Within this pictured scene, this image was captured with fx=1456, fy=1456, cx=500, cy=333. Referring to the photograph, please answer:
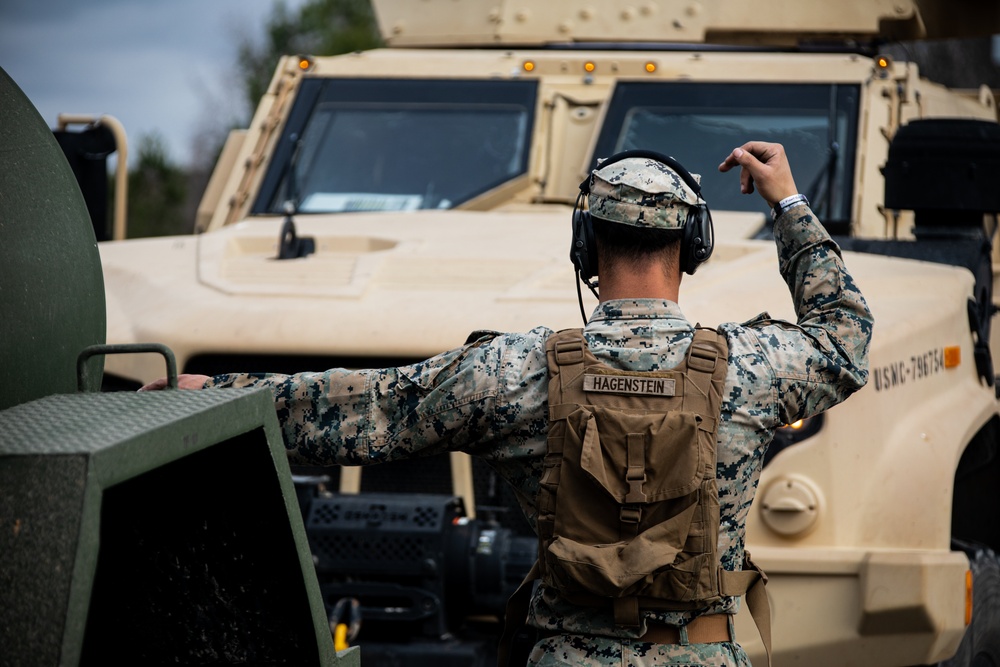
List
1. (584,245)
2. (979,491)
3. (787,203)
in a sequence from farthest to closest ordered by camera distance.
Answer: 1. (979,491)
2. (787,203)
3. (584,245)

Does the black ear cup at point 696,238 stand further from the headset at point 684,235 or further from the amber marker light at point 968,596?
the amber marker light at point 968,596

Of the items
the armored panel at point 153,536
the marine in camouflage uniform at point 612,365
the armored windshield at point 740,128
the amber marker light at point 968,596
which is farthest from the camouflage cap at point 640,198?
the armored windshield at point 740,128

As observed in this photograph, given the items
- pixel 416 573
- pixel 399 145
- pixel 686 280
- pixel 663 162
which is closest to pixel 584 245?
pixel 663 162

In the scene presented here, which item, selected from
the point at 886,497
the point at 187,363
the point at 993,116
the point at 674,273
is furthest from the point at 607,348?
the point at 993,116

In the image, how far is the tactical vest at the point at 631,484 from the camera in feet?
7.36

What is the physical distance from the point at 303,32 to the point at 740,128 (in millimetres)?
27435

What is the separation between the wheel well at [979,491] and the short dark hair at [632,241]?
7.21 ft

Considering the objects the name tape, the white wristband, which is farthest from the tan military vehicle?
the name tape

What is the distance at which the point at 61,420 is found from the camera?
1.65m

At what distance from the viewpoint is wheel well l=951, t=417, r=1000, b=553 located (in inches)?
169

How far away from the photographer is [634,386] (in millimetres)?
2299

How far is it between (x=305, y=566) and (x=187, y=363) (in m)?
1.88

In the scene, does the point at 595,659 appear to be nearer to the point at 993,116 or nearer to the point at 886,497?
the point at 886,497

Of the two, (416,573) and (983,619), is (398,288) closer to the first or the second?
(416,573)
